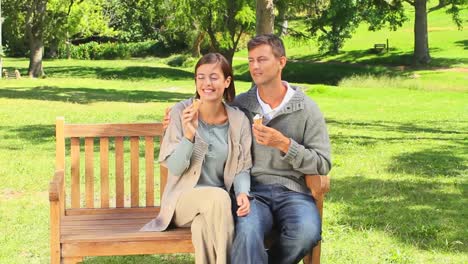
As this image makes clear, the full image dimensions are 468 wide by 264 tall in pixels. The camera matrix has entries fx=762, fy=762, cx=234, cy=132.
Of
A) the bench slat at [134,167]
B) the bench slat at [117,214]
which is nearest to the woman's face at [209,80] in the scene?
the bench slat at [134,167]

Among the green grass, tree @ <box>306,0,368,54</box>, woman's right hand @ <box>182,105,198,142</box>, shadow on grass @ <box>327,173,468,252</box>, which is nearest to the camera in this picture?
woman's right hand @ <box>182,105,198,142</box>

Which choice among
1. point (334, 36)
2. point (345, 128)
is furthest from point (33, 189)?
point (334, 36)

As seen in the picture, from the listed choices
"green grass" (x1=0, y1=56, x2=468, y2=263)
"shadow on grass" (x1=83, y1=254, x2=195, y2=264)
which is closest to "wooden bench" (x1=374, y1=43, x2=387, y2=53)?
"green grass" (x1=0, y1=56, x2=468, y2=263)

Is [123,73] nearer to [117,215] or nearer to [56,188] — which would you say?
[117,215]

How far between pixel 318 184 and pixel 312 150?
0.71 ft

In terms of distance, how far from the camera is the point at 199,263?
4223 mm

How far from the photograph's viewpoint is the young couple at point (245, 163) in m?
4.25

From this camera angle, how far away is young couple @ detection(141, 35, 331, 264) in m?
4.25

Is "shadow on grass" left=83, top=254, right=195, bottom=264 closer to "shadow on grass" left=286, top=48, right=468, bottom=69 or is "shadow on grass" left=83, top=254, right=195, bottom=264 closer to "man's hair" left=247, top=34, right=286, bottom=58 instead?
"man's hair" left=247, top=34, right=286, bottom=58

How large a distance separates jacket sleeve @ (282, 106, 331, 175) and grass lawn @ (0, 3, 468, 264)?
151cm

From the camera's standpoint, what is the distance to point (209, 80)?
4.48 metres

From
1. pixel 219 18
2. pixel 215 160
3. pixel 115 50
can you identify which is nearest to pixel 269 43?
pixel 215 160

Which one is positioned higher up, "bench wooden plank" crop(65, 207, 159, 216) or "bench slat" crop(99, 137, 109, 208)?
"bench slat" crop(99, 137, 109, 208)

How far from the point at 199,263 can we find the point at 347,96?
2273cm
